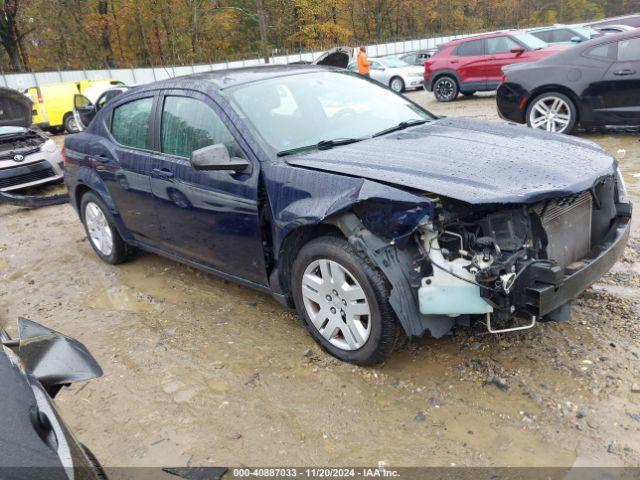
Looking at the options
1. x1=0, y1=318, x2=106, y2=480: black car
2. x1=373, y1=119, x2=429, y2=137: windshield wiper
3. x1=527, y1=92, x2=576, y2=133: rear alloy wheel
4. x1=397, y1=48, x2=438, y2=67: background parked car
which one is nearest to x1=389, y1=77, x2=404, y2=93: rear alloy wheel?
x1=397, y1=48, x2=438, y2=67: background parked car

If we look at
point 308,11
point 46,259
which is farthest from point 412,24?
point 46,259

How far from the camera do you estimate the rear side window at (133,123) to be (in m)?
4.21

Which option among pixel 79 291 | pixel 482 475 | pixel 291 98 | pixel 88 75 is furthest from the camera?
pixel 88 75

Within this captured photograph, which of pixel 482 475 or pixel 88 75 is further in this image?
pixel 88 75

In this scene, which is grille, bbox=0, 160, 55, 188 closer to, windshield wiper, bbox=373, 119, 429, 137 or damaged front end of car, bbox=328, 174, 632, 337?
windshield wiper, bbox=373, 119, 429, 137

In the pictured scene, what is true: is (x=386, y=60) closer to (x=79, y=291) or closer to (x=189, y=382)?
(x=79, y=291)

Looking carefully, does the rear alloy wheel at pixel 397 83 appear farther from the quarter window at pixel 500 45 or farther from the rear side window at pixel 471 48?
the quarter window at pixel 500 45

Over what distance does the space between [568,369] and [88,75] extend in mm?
34435

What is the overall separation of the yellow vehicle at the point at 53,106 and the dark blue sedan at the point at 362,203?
1402 centimetres

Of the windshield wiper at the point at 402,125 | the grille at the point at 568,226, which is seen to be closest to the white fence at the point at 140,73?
the windshield wiper at the point at 402,125

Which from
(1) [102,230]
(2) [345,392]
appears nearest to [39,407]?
(2) [345,392]

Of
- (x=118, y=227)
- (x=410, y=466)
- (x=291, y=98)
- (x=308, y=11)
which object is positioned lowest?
(x=410, y=466)

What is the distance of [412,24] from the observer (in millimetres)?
56219

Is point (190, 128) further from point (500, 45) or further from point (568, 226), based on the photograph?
point (500, 45)
